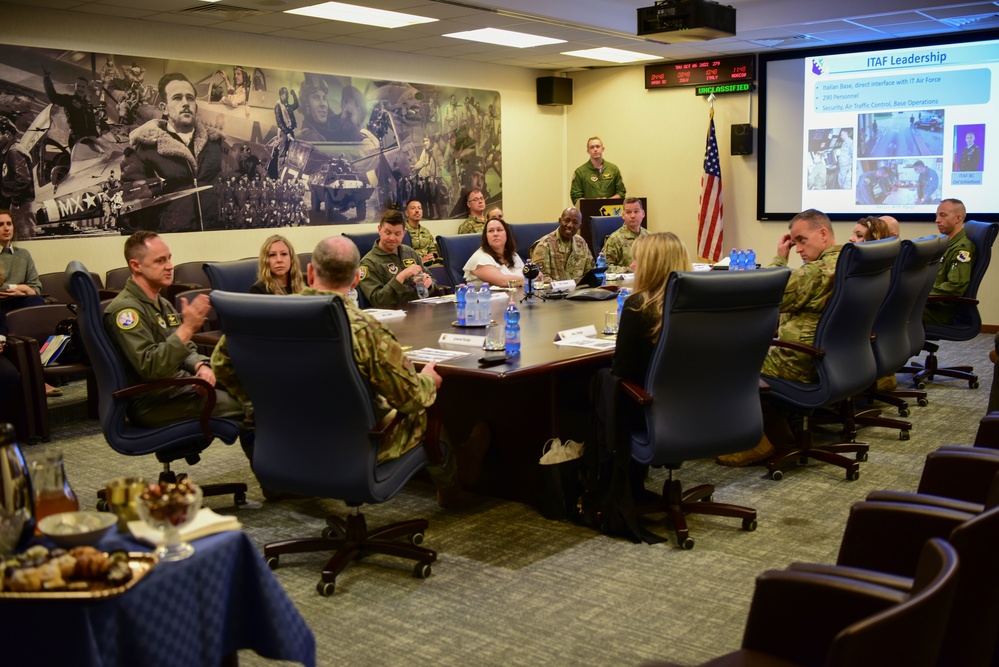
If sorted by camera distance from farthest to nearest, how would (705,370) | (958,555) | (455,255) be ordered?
(455,255), (705,370), (958,555)

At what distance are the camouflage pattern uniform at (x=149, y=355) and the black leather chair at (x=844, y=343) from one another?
106 inches

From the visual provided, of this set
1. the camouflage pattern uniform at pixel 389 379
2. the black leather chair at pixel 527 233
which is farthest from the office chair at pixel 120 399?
the black leather chair at pixel 527 233

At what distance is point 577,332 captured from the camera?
471cm

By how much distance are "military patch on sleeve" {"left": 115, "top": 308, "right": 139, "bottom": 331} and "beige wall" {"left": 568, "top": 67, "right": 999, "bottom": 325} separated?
8.27m

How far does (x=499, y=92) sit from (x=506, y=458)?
7756 millimetres

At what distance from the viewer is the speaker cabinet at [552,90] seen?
12.2 meters

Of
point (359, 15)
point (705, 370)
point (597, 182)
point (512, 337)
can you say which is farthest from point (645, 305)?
point (597, 182)

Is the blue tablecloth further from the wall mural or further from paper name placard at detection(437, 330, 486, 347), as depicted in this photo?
the wall mural

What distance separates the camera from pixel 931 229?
1013 cm

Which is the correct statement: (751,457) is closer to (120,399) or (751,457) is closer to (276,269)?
(276,269)

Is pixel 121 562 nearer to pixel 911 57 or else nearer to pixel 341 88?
pixel 341 88

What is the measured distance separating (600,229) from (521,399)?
4.94m

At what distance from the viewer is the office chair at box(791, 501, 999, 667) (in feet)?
5.67

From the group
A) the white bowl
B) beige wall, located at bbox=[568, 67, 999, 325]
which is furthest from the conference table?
beige wall, located at bbox=[568, 67, 999, 325]
